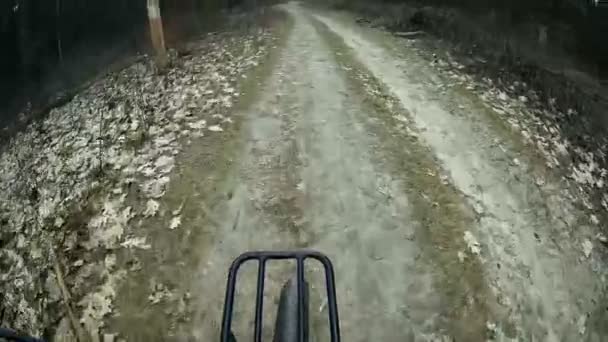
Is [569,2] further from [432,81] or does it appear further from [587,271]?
[587,271]

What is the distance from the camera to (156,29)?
270 cm

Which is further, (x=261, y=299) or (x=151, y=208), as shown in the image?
(x=151, y=208)

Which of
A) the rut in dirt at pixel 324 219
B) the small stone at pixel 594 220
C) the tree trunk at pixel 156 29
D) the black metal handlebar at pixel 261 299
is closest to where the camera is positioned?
the black metal handlebar at pixel 261 299

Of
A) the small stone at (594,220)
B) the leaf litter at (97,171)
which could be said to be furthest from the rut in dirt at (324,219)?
the small stone at (594,220)

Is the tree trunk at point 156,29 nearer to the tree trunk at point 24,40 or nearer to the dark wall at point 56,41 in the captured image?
the dark wall at point 56,41

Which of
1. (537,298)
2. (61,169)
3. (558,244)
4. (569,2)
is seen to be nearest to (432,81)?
(569,2)

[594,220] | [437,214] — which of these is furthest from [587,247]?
[437,214]

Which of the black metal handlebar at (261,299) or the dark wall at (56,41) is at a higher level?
the dark wall at (56,41)

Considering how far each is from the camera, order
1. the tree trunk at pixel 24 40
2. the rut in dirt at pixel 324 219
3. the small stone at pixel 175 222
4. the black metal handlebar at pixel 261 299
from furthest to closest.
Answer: the tree trunk at pixel 24 40
the small stone at pixel 175 222
the rut in dirt at pixel 324 219
the black metal handlebar at pixel 261 299

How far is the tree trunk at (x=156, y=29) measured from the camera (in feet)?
8.82

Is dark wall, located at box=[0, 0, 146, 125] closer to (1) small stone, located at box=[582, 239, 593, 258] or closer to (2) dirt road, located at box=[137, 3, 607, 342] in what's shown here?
(2) dirt road, located at box=[137, 3, 607, 342]

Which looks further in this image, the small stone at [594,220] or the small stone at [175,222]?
the small stone at [594,220]

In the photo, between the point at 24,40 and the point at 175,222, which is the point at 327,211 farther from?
the point at 24,40

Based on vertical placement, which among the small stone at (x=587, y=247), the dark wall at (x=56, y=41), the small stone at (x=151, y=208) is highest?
the dark wall at (x=56, y=41)
